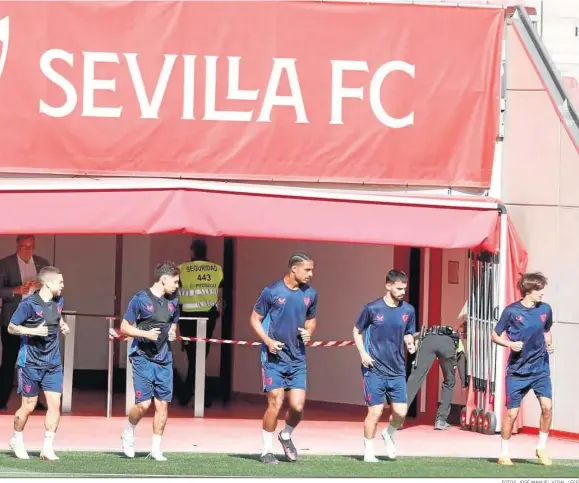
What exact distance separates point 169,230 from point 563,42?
18.7 feet

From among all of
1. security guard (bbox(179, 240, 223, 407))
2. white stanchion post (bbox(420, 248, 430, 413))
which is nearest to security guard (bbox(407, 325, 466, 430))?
white stanchion post (bbox(420, 248, 430, 413))

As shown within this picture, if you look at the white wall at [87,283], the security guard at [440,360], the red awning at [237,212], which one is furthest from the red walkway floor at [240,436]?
the white wall at [87,283]

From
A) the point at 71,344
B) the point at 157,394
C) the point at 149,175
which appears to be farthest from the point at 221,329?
the point at 157,394

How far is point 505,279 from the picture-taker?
16.4 m

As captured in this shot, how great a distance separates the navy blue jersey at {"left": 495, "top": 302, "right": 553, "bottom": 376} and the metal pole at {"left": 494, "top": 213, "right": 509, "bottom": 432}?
2838 millimetres

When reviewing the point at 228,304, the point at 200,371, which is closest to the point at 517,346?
the point at 200,371

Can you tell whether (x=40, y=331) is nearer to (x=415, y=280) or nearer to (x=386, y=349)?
(x=386, y=349)

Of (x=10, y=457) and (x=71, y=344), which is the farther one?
(x=71, y=344)

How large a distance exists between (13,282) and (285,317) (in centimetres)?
482

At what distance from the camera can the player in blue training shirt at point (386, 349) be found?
13227 millimetres

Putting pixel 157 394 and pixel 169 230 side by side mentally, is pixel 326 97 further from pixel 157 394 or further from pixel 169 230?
pixel 157 394

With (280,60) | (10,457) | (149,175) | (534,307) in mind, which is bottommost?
(10,457)

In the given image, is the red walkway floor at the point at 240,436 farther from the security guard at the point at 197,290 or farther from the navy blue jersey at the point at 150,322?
the navy blue jersey at the point at 150,322

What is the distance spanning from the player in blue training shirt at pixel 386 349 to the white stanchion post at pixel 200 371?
423cm
